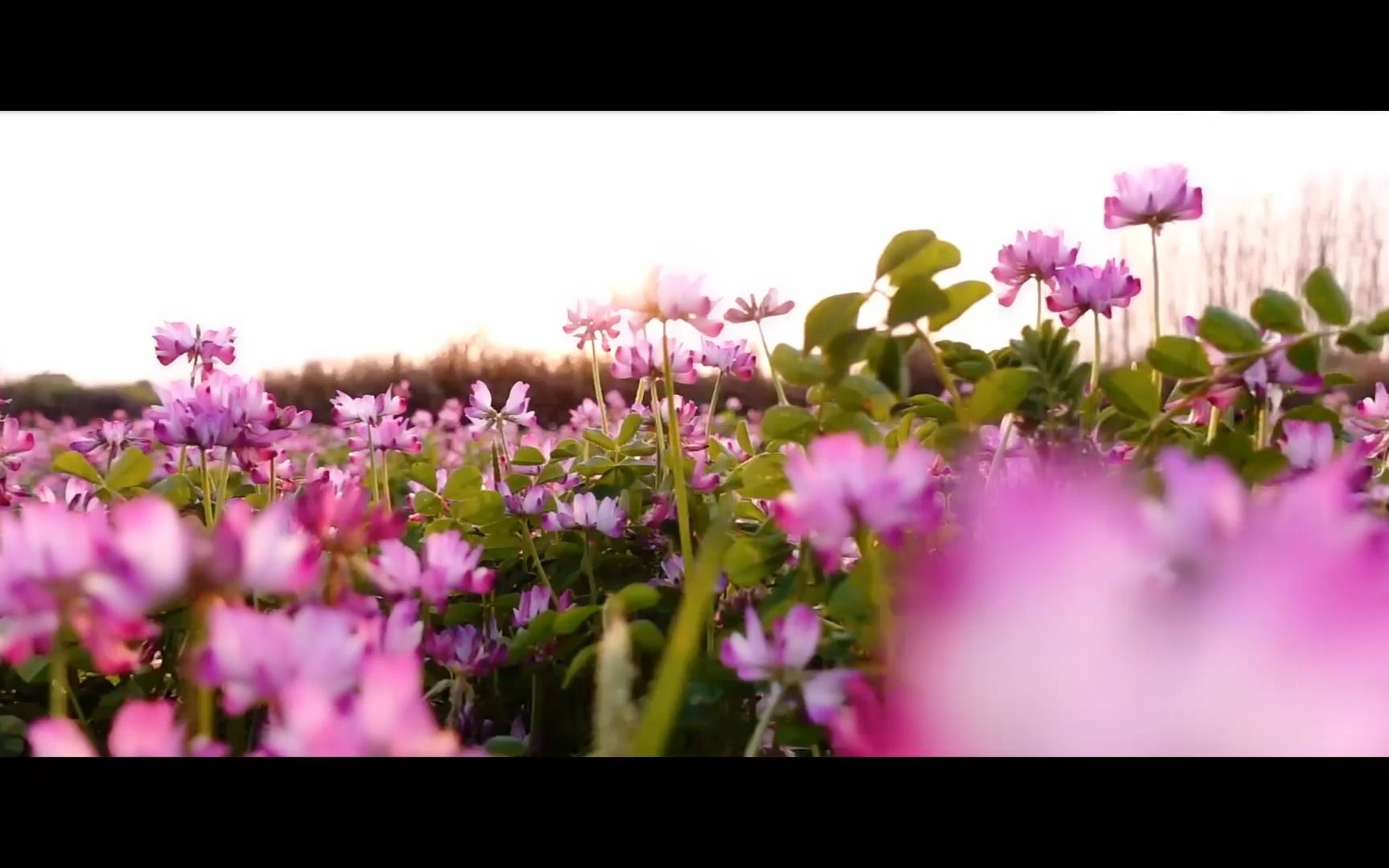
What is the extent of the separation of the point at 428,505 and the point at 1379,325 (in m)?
0.75

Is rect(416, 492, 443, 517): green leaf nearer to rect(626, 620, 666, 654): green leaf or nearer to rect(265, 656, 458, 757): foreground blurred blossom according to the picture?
rect(626, 620, 666, 654): green leaf

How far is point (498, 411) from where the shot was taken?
0.91 m

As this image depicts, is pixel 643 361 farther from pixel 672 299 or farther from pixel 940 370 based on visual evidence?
pixel 940 370

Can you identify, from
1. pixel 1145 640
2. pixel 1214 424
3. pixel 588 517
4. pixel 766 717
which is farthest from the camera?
pixel 588 517

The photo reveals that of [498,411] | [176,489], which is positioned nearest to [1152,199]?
[498,411]

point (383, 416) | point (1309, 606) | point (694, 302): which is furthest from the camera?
point (383, 416)

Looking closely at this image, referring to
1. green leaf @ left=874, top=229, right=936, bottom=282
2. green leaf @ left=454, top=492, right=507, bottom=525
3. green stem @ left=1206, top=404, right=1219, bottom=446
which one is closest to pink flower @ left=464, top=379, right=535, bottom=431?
green leaf @ left=454, top=492, right=507, bottom=525

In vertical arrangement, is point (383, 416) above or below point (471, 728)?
above

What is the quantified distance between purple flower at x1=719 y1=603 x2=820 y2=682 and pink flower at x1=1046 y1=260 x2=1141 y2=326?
0.38 meters

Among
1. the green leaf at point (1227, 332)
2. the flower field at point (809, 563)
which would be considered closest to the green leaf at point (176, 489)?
the flower field at point (809, 563)
